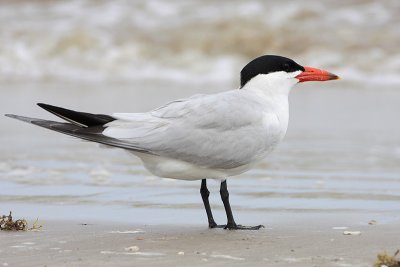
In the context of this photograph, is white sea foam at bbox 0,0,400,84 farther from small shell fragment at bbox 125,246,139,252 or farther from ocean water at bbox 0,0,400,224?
small shell fragment at bbox 125,246,139,252

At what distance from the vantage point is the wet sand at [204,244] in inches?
150

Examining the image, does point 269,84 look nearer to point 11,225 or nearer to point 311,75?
point 311,75

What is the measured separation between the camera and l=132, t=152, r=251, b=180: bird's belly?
4707 millimetres

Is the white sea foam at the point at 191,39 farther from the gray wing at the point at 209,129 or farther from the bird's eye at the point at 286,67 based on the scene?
the gray wing at the point at 209,129

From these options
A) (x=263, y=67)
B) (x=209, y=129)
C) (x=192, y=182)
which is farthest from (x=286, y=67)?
(x=192, y=182)

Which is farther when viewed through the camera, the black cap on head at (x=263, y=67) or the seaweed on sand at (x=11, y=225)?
the black cap on head at (x=263, y=67)

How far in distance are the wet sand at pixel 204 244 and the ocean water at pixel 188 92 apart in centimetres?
33

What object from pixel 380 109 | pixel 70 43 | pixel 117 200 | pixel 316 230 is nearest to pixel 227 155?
pixel 316 230

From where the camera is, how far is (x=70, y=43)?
16.2m

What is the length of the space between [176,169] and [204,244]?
1.94 ft

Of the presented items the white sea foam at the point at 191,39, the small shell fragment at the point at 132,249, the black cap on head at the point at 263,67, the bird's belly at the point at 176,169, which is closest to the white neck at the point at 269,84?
the black cap on head at the point at 263,67

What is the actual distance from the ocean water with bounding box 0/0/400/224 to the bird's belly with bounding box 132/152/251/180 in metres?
0.36

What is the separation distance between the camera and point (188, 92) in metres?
12.2

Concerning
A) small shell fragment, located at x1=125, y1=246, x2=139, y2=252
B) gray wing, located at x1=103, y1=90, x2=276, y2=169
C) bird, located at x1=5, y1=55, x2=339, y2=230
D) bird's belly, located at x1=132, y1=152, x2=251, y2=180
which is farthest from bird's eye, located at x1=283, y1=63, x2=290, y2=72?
small shell fragment, located at x1=125, y1=246, x2=139, y2=252
